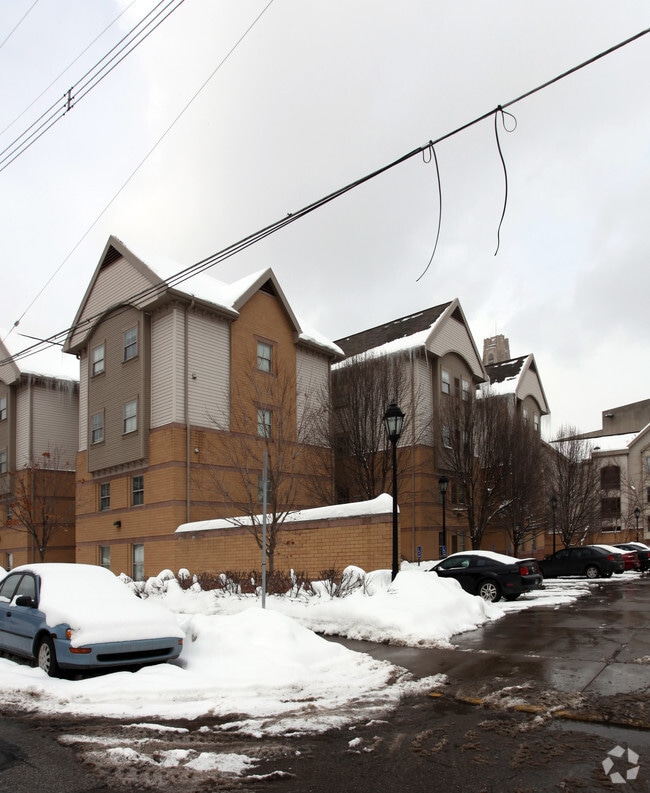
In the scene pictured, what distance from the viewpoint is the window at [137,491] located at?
27.8 metres

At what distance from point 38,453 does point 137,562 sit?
1026 centimetres

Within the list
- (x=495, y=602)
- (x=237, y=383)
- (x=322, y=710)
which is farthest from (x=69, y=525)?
(x=322, y=710)

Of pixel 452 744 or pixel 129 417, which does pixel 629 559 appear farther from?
pixel 452 744

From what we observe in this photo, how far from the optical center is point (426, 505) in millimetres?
31781

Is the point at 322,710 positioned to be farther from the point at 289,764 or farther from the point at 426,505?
the point at 426,505

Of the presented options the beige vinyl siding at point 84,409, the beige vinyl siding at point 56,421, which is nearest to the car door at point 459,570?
the beige vinyl siding at point 84,409

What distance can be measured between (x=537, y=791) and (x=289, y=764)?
189 centimetres

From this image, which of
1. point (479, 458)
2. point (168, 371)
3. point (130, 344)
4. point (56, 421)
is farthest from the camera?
point (56, 421)

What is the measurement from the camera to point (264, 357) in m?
30.4

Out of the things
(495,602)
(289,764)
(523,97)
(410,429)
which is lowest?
(495,602)

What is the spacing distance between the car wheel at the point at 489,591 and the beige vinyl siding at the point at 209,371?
1298cm

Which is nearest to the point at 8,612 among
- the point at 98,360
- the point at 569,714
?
the point at 569,714

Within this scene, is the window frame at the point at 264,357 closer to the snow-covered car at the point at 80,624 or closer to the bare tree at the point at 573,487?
the bare tree at the point at 573,487

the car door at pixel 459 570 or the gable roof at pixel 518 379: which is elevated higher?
the gable roof at pixel 518 379
